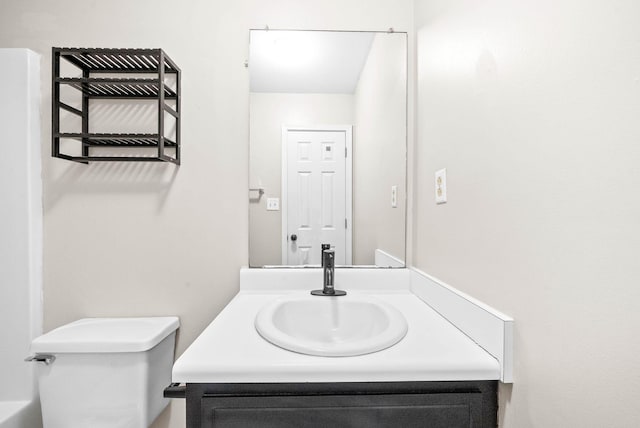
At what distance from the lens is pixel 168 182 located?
Answer: 61.8 inches

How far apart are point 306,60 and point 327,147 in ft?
1.28

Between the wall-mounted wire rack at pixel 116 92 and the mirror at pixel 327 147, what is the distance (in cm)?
34

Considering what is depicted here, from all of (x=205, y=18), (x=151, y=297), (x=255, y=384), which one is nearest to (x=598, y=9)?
(x=255, y=384)

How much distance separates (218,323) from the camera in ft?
3.61

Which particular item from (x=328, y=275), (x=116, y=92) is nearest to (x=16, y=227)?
(x=116, y=92)

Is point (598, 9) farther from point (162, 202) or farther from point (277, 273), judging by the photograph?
point (162, 202)

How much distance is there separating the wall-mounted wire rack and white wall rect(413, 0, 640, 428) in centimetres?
111

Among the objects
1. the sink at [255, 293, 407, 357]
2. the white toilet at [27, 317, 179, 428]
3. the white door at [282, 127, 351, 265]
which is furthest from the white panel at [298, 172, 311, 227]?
the white toilet at [27, 317, 179, 428]

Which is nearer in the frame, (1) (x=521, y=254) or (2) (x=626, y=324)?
(2) (x=626, y=324)

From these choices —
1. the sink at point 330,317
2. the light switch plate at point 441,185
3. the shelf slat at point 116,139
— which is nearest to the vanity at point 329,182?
the sink at point 330,317

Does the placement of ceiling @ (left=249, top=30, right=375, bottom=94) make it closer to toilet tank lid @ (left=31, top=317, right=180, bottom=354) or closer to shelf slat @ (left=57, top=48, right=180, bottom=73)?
shelf slat @ (left=57, top=48, right=180, bottom=73)

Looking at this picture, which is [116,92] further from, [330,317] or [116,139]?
[330,317]

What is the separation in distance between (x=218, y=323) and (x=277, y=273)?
46cm

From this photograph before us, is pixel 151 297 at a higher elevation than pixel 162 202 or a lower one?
lower
